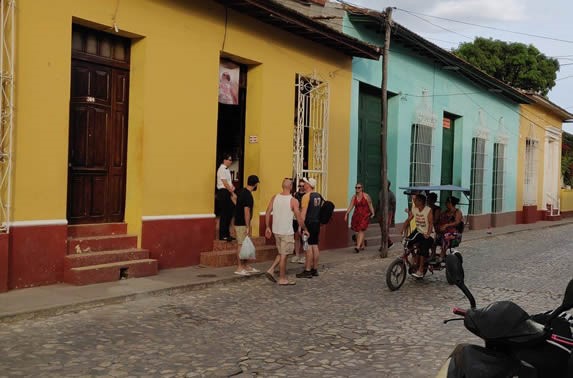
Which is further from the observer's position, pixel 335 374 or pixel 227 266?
pixel 227 266

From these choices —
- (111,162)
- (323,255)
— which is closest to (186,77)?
(111,162)

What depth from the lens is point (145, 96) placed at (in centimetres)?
977

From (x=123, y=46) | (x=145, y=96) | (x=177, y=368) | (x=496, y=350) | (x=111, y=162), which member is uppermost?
(x=123, y=46)

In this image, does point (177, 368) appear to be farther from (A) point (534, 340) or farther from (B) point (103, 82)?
(B) point (103, 82)

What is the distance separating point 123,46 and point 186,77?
1166mm

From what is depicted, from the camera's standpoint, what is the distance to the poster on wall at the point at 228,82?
11820mm

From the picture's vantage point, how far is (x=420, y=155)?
19.0 metres

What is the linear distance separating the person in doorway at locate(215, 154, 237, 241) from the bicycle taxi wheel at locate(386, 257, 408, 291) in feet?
10.6

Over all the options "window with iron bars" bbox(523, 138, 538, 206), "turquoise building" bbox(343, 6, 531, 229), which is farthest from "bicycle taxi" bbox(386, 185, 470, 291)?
"window with iron bars" bbox(523, 138, 538, 206)

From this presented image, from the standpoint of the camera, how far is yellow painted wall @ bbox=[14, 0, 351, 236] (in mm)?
8195

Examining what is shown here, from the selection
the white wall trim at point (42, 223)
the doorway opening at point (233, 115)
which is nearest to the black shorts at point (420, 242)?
the doorway opening at point (233, 115)

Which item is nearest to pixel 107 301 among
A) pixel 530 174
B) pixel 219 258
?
pixel 219 258

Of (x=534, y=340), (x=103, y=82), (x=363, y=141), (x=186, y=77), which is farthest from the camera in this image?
(x=363, y=141)

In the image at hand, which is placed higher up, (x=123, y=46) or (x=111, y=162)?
(x=123, y=46)
